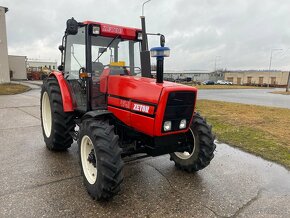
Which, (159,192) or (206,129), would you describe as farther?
(206,129)

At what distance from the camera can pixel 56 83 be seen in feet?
16.2

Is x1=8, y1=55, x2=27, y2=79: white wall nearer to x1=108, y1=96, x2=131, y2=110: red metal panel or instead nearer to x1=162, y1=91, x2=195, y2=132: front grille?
x1=108, y1=96, x2=131, y2=110: red metal panel

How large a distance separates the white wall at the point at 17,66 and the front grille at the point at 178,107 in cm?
3507

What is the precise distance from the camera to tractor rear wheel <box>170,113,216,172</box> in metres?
3.89

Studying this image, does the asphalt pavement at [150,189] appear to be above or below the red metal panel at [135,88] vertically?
below

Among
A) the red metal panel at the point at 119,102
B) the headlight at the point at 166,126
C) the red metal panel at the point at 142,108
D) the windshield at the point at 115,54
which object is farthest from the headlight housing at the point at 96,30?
the headlight at the point at 166,126

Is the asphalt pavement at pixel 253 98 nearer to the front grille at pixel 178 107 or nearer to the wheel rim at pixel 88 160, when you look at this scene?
the front grille at pixel 178 107

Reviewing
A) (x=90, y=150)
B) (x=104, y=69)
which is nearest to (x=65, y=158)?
(x=90, y=150)

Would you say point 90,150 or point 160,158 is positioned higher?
point 90,150

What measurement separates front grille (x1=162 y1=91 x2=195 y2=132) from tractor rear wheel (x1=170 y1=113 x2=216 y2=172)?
20.8 inches

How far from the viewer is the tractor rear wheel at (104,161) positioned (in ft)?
9.89

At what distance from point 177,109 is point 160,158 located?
1.81 meters

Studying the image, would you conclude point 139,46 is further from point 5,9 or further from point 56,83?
point 5,9

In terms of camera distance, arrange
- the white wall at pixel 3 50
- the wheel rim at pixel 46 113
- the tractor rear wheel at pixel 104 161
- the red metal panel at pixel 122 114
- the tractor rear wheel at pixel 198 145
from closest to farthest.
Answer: the tractor rear wheel at pixel 104 161 → the red metal panel at pixel 122 114 → the tractor rear wheel at pixel 198 145 → the wheel rim at pixel 46 113 → the white wall at pixel 3 50
